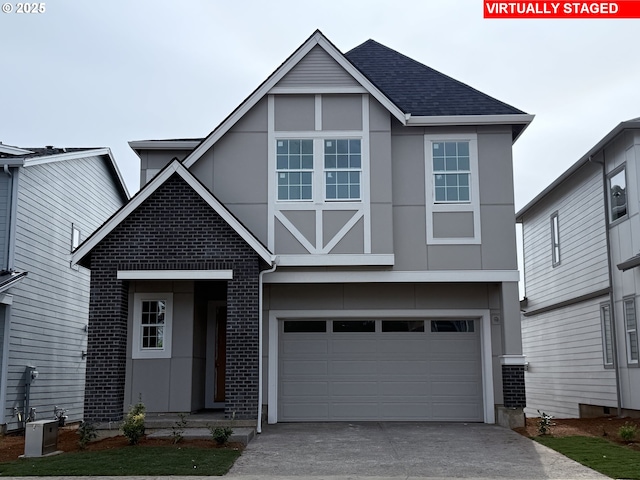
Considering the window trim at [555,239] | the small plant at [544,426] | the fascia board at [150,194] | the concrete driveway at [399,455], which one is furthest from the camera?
the window trim at [555,239]

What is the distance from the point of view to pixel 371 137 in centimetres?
1711

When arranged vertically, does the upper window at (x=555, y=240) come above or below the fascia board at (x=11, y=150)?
below

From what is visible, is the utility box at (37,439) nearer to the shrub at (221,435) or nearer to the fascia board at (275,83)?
the shrub at (221,435)

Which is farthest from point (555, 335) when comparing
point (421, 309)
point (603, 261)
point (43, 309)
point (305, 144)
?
point (43, 309)

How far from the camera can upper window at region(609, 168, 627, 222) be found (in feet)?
61.7

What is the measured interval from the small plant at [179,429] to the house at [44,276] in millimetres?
4728

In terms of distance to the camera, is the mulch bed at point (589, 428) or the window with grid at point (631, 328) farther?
the window with grid at point (631, 328)

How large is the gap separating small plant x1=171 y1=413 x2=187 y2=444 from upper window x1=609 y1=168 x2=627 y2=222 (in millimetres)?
11508

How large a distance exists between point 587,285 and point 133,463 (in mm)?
13865

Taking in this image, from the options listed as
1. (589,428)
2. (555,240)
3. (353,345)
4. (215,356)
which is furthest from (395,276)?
(555,240)

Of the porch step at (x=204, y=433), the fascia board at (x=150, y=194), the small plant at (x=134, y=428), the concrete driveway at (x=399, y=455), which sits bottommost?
the concrete driveway at (x=399, y=455)

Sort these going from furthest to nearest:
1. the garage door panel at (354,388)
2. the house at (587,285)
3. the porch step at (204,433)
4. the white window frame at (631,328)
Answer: the house at (587,285) < the white window frame at (631,328) < the garage door panel at (354,388) < the porch step at (204,433)

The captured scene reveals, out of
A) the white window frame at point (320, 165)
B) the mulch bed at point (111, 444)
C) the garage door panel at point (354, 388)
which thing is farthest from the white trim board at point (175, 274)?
the garage door panel at point (354, 388)

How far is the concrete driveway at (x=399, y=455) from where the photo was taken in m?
11.7
